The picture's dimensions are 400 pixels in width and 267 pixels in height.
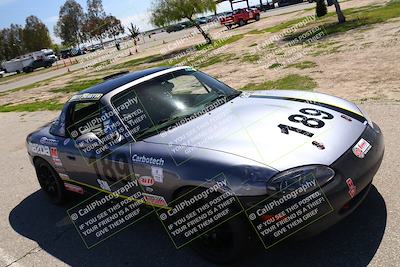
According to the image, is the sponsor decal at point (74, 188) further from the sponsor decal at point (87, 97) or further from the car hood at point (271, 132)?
the car hood at point (271, 132)

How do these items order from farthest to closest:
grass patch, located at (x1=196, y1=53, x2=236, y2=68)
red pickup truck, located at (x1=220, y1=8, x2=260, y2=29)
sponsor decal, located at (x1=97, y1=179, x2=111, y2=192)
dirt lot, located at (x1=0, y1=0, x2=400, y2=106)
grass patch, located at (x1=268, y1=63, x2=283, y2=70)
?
red pickup truck, located at (x1=220, y1=8, x2=260, y2=29)
grass patch, located at (x1=196, y1=53, x2=236, y2=68)
grass patch, located at (x1=268, y1=63, x2=283, y2=70)
dirt lot, located at (x1=0, y1=0, x2=400, y2=106)
sponsor decal, located at (x1=97, y1=179, x2=111, y2=192)

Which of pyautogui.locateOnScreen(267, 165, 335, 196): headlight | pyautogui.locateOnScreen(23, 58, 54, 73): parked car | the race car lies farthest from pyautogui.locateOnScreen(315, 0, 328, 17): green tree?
pyautogui.locateOnScreen(23, 58, 54, 73): parked car

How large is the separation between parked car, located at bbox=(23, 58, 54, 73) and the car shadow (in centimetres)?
5566

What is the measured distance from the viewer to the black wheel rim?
5.73 meters

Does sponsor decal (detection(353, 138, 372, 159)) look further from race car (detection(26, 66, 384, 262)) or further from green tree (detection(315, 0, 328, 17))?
green tree (detection(315, 0, 328, 17))

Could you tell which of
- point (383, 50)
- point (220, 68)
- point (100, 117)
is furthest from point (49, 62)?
point (100, 117)

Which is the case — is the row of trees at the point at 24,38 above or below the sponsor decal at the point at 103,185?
above

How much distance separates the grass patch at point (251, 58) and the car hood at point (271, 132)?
11.2 meters

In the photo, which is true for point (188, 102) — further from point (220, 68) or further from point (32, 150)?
point (220, 68)

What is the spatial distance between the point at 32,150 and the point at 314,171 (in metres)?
4.27

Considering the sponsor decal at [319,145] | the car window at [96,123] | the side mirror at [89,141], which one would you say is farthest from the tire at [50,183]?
the sponsor decal at [319,145]

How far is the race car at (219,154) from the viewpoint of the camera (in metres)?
3.13

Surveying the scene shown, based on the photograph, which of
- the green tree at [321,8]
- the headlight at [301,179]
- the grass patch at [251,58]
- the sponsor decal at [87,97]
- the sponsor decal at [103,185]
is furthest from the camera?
the green tree at [321,8]

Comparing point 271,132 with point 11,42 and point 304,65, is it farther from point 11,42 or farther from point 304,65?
point 11,42
